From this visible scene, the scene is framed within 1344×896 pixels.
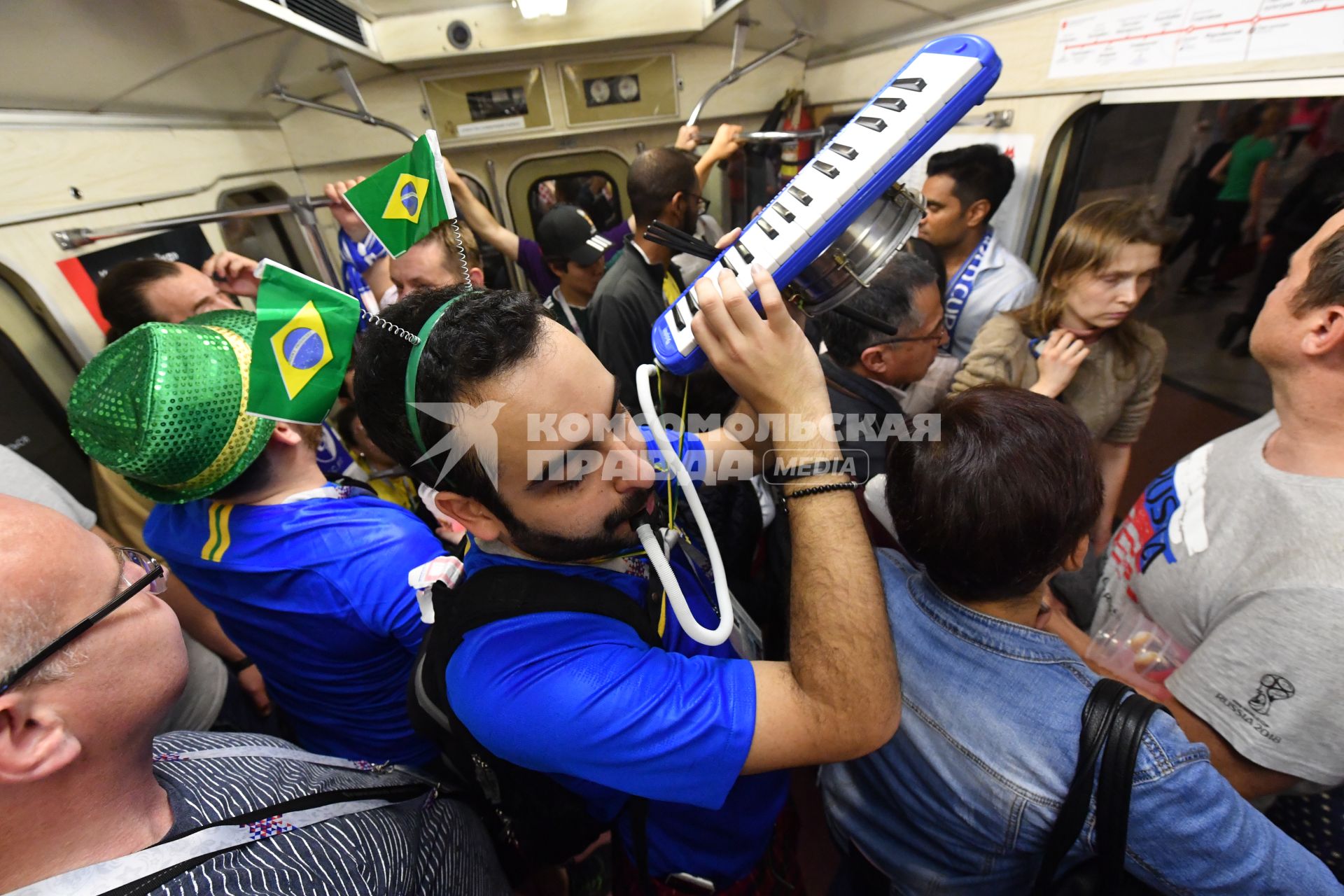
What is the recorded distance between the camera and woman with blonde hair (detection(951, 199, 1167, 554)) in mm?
1922

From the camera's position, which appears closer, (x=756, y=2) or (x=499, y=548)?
(x=499, y=548)

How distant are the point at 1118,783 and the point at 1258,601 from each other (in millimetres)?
507

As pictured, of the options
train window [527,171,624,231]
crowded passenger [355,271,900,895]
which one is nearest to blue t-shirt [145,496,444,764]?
crowded passenger [355,271,900,895]

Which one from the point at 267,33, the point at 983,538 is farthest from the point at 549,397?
the point at 267,33

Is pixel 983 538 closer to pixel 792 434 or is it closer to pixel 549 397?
pixel 792 434

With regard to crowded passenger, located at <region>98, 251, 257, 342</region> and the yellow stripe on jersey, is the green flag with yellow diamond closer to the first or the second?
the yellow stripe on jersey

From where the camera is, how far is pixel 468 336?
3.02ft

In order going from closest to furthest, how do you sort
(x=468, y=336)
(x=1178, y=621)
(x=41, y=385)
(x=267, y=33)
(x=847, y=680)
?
(x=847, y=680)
(x=468, y=336)
(x=1178, y=621)
(x=41, y=385)
(x=267, y=33)

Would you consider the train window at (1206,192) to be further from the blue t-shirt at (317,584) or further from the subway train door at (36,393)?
the subway train door at (36,393)

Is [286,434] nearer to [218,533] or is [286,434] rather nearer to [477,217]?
[218,533]

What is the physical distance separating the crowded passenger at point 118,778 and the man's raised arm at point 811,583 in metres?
0.75

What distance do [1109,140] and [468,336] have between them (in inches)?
131

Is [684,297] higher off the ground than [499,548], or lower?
higher

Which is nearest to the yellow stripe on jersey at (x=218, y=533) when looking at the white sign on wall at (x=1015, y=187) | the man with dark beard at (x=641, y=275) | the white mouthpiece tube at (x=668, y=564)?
the white mouthpiece tube at (x=668, y=564)
